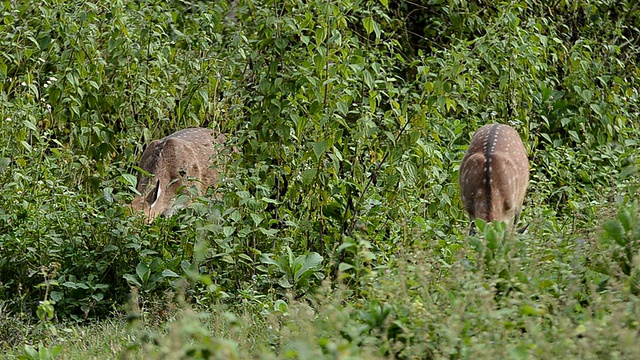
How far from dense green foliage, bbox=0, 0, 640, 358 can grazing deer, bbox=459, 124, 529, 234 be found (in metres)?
0.19

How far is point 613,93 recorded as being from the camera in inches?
383

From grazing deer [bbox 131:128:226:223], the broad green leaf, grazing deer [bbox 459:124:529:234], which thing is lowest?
grazing deer [bbox 131:128:226:223]

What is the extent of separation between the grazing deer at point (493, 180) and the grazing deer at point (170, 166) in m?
2.00

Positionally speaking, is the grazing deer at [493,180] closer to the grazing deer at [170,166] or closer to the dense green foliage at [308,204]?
the dense green foliage at [308,204]

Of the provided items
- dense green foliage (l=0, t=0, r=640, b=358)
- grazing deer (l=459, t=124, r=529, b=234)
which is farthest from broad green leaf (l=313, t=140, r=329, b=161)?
grazing deer (l=459, t=124, r=529, b=234)

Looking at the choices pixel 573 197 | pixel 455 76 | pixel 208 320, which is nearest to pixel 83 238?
pixel 208 320

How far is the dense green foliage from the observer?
4435 millimetres

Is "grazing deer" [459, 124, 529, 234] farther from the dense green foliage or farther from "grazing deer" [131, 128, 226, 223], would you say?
"grazing deer" [131, 128, 226, 223]

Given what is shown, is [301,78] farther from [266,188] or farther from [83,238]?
[83,238]

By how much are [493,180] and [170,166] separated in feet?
9.04

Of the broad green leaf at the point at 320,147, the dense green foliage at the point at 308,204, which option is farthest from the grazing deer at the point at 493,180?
the broad green leaf at the point at 320,147

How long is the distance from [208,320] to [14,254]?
190 centimetres

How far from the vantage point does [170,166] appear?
847 cm

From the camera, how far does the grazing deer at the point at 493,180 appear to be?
7.21m
